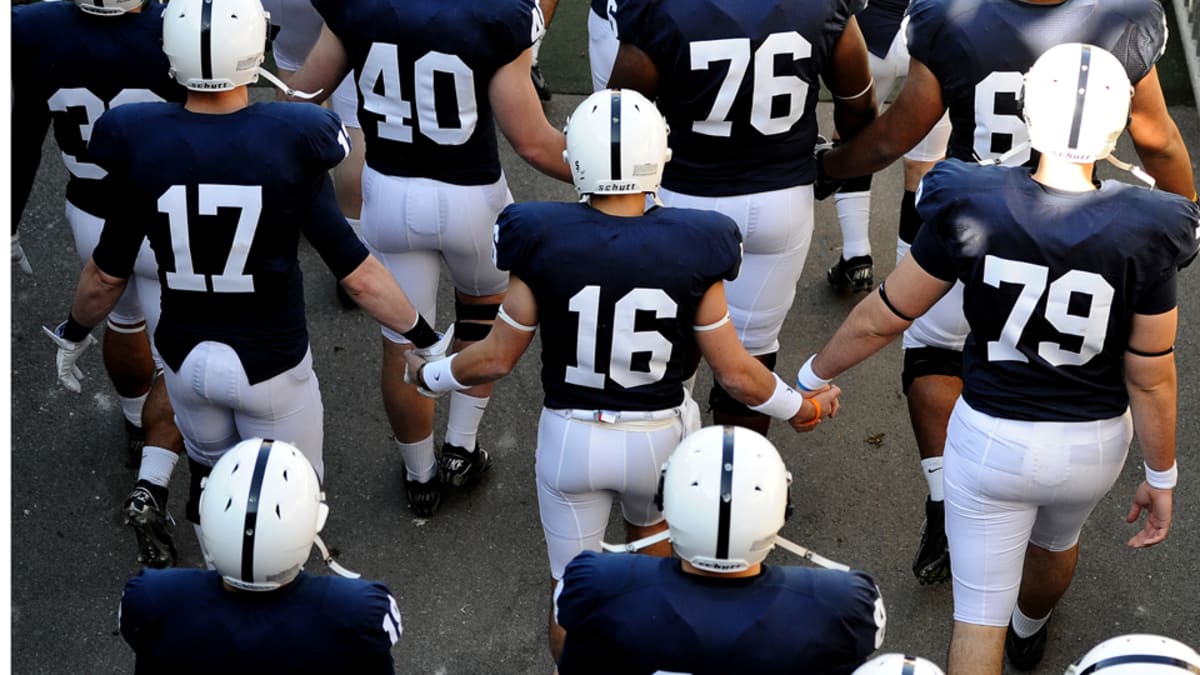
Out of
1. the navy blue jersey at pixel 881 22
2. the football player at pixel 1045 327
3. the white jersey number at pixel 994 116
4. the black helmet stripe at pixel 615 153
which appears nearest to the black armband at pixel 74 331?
the black helmet stripe at pixel 615 153

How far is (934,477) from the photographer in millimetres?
5137

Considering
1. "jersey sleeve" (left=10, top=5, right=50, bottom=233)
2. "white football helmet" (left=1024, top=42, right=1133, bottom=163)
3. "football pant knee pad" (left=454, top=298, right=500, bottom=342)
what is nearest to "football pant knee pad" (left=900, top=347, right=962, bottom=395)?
"white football helmet" (left=1024, top=42, right=1133, bottom=163)

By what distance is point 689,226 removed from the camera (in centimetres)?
406

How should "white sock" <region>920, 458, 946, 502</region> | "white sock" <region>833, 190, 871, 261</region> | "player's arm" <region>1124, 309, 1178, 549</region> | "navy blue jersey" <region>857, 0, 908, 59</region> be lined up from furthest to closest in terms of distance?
"white sock" <region>833, 190, 871, 261</region> < "navy blue jersey" <region>857, 0, 908, 59</region> < "white sock" <region>920, 458, 946, 502</region> < "player's arm" <region>1124, 309, 1178, 549</region>

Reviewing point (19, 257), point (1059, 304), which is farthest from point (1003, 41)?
point (19, 257)

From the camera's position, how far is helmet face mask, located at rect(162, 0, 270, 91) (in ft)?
13.8

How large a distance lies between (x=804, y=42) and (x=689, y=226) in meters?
1.05

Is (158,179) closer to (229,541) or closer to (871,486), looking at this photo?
(229,541)

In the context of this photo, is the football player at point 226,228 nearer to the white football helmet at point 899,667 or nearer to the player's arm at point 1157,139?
the white football helmet at point 899,667

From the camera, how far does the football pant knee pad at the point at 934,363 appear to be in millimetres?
5188

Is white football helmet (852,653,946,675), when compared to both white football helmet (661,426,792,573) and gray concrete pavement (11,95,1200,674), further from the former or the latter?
gray concrete pavement (11,95,1200,674)

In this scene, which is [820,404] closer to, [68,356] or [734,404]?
[734,404]

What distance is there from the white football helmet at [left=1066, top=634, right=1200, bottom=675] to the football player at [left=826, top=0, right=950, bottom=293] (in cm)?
323

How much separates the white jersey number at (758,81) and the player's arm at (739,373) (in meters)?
0.89
